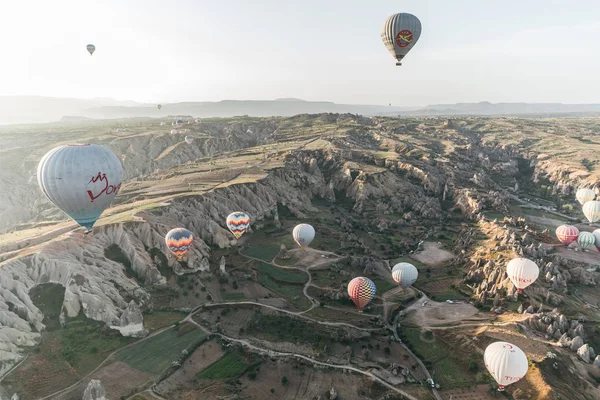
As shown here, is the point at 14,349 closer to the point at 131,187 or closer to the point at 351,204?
the point at 131,187

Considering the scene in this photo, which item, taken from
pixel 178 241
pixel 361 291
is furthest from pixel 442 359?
pixel 178 241

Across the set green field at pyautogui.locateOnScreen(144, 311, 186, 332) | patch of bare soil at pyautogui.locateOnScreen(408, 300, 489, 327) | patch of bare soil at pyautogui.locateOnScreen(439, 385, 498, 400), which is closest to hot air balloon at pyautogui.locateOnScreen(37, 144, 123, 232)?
green field at pyautogui.locateOnScreen(144, 311, 186, 332)


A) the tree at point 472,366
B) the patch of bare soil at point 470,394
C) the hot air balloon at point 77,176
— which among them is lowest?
the patch of bare soil at point 470,394

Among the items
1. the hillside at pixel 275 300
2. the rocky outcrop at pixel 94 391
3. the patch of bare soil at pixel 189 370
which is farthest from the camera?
the hillside at pixel 275 300

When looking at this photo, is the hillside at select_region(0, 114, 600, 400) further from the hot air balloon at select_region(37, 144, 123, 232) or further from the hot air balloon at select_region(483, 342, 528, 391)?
the hot air balloon at select_region(37, 144, 123, 232)

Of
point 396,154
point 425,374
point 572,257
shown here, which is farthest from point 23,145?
point 572,257

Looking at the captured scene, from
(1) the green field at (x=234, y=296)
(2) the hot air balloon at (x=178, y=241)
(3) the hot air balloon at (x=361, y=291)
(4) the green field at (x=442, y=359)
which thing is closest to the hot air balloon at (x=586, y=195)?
(4) the green field at (x=442, y=359)

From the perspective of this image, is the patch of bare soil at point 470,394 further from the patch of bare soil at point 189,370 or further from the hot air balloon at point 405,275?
the patch of bare soil at point 189,370
